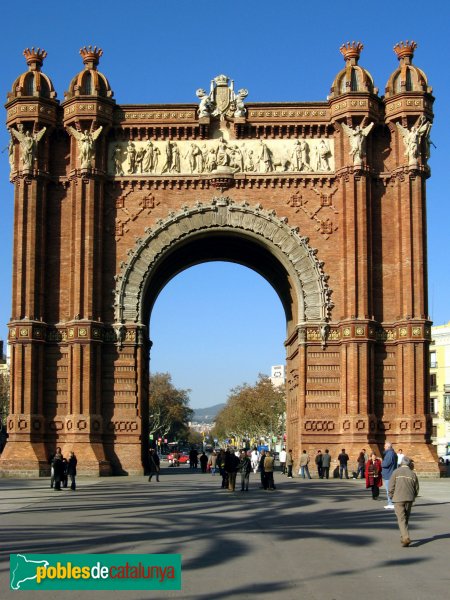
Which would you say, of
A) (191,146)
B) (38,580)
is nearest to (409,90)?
(191,146)

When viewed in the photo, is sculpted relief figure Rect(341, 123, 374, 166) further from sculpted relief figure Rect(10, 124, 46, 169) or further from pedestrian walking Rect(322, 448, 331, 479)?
sculpted relief figure Rect(10, 124, 46, 169)

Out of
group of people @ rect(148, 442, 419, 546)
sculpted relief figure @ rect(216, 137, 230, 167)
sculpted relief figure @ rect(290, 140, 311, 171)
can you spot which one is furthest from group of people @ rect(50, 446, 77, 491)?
sculpted relief figure @ rect(290, 140, 311, 171)

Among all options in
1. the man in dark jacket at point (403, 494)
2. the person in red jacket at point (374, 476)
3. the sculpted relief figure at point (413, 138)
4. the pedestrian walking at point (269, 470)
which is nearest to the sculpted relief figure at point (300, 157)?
the sculpted relief figure at point (413, 138)

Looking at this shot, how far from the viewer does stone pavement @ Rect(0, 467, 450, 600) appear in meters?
13.1

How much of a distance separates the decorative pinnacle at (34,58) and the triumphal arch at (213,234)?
8 cm

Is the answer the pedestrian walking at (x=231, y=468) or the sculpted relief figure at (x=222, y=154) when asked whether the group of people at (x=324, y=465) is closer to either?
the pedestrian walking at (x=231, y=468)

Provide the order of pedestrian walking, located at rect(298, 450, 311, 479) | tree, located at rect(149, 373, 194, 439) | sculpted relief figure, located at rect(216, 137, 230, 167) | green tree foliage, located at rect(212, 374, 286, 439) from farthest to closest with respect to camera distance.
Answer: tree, located at rect(149, 373, 194, 439) < green tree foliage, located at rect(212, 374, 286, 439) < sculpted relief figure, located at rect(216, 137, 230, 167) < pedestrian walking, located at rect(298, 450, 311, 479)

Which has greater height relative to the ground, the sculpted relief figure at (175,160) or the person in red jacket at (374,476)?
the sculpted relief figure at (175,160)

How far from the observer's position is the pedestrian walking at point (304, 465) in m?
40.6

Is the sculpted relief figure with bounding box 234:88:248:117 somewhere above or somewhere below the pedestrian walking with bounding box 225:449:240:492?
above

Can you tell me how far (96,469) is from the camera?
40875 millimetres

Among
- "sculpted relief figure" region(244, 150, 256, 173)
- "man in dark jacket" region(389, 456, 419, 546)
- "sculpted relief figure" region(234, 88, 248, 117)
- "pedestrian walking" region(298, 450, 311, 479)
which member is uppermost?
"sculpted relief figure" region(234, 88, 248, 117)

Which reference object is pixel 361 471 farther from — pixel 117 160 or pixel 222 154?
pixel 117 160

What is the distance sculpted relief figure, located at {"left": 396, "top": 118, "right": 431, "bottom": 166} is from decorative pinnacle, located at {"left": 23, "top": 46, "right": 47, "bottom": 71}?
16.8 meters
